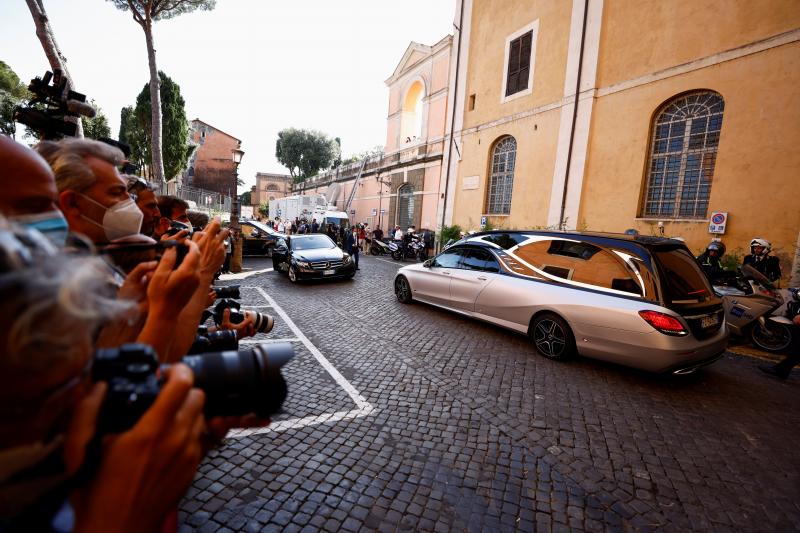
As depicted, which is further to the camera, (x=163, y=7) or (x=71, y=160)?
(x=163, y=7)

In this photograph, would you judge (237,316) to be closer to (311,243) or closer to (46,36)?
(311,243)

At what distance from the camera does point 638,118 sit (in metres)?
11.6

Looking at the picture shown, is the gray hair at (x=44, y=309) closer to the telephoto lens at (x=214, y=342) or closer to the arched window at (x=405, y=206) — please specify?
the telephoto lens at (x=214, y=342)

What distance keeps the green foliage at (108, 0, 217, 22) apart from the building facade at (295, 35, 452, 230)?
1199 centimetres

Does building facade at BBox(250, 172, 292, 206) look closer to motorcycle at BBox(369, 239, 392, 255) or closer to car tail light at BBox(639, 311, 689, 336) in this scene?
motorcycle at BBox(369, 239, 392, 255)

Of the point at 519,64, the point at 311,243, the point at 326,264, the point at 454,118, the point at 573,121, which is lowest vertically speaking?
the point at 326,264

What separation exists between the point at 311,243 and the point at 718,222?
10.9 metres

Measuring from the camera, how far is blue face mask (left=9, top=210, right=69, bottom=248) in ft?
3.02

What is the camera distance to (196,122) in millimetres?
47812

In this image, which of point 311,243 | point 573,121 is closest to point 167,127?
point 311,243

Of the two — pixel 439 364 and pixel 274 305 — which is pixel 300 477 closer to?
pixel 439 364

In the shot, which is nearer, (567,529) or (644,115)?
(567,529)

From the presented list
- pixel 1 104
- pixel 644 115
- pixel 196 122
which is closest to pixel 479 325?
pixel 644 115

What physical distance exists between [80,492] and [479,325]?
631 cm
